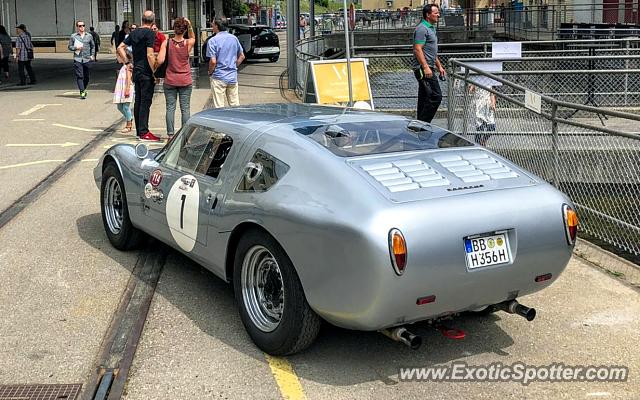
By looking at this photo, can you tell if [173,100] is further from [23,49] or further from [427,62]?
[23,49]

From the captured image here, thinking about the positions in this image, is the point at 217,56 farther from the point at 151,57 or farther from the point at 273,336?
the point at 273,336

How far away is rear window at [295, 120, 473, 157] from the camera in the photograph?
483cm

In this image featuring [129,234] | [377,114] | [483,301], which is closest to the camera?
[483,301]

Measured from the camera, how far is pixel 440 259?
406cm

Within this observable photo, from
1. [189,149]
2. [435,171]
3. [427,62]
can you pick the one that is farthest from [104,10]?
[435,171]

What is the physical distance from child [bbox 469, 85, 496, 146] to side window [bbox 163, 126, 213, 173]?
5070mm

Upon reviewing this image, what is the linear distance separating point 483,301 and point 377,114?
1828 millimetres

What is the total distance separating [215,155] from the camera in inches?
213

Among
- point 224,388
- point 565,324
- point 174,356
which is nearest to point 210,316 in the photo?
point 174,356

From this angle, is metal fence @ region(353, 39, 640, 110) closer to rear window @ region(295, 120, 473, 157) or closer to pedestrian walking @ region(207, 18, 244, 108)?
pedestrian walking @ region(207, 18, 244, 108)

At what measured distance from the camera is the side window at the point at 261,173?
4700mm

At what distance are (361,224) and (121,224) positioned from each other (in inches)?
134

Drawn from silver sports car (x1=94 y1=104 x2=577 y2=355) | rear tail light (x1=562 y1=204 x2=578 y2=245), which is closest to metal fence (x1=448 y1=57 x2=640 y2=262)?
rear tail light (x1=562 y1=204 x2=578 y2=245)

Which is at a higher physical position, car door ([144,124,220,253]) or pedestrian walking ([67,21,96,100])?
pedestrian walking ([67,21,96,100])
